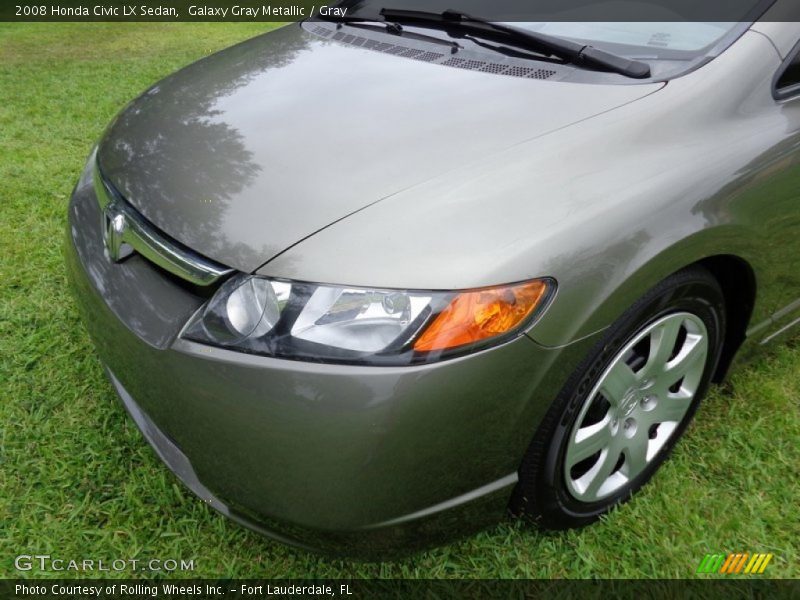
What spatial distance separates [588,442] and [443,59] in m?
1.19

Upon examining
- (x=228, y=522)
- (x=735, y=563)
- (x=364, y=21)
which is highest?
(x=364, y=21)

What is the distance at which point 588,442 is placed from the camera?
5.69 feet

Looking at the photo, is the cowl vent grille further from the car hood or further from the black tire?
the black tire

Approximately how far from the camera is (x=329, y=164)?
166 centimetres

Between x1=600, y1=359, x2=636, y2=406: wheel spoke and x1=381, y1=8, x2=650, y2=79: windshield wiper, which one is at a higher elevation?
x1=381, y1=8, x2=650, y2=79: windshield wiper

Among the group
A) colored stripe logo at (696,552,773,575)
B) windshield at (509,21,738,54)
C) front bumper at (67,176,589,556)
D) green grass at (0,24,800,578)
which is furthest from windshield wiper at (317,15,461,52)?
colored stripe logo at (696,552,773,575)

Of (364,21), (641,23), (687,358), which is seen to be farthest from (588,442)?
(364,21)

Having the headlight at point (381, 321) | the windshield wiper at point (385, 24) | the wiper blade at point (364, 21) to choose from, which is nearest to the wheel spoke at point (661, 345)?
the headlight at point (381, 321)

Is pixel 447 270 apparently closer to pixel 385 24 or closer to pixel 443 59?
pixel 443 59

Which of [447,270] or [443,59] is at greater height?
[443,59]

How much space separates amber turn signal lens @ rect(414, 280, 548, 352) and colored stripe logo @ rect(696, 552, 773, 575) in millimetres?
968

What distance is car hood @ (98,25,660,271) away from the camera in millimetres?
1550

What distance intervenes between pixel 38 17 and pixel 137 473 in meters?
9.70

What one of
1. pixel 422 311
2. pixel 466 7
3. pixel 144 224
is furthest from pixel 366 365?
pixel 466 7
